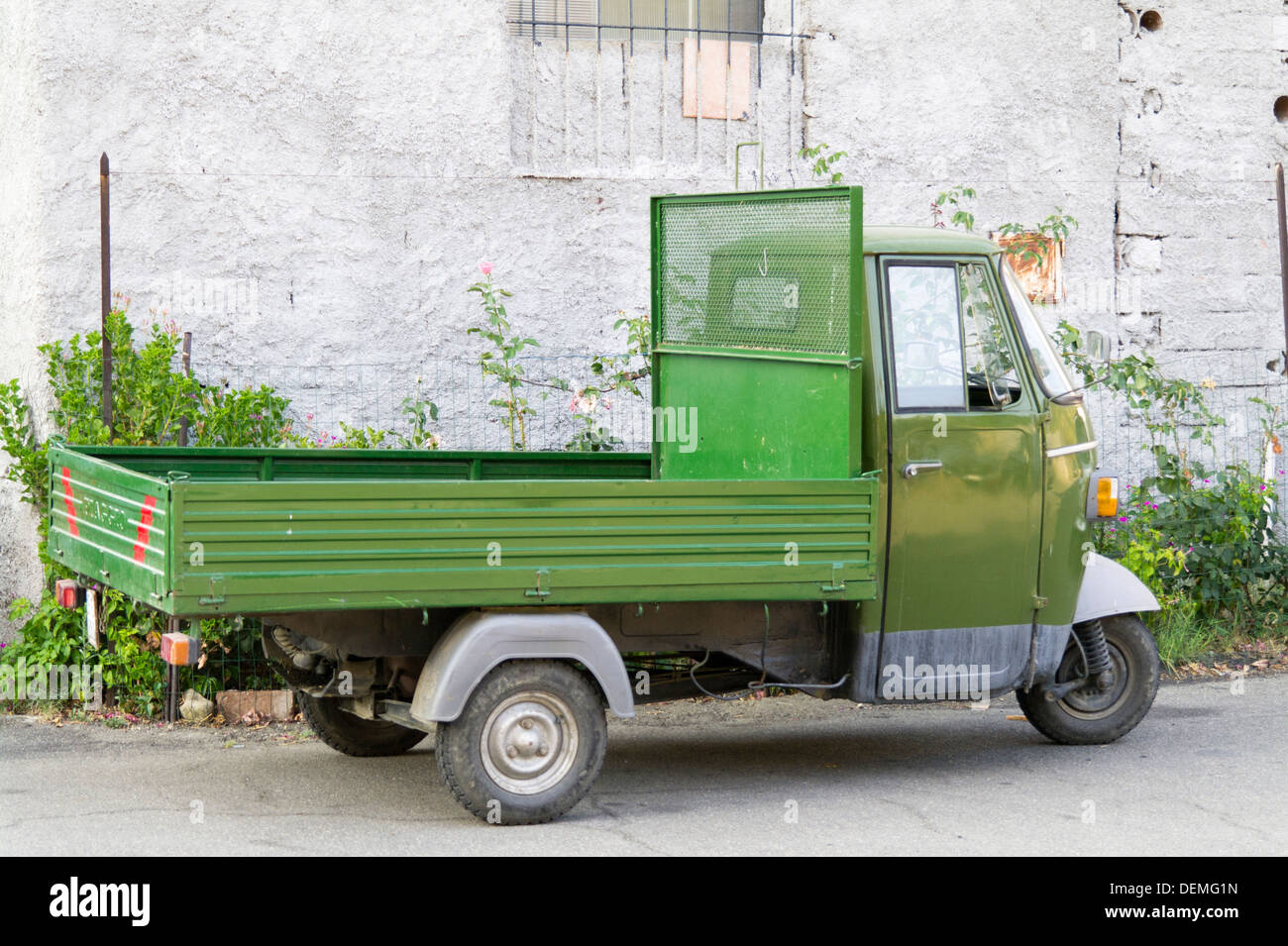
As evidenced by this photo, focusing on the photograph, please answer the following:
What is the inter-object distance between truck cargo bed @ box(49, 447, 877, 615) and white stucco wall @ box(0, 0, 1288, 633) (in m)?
2.79

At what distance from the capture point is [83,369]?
8.06m

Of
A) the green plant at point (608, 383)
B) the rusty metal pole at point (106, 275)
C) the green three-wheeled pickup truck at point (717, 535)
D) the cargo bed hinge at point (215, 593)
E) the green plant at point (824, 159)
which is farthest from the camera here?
the green plant at point (824, 159)

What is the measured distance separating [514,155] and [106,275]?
255cm

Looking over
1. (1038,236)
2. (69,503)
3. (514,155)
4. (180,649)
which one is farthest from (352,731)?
(1038,236)

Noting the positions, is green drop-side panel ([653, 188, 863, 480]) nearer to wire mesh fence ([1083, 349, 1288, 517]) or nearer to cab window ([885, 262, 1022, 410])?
cab window ([885, 262, 1022, 410])

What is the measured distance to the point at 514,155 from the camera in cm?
936

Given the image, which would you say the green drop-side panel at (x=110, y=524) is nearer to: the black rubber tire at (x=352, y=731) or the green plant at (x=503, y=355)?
the black rubber tire at (x=352, y=731)

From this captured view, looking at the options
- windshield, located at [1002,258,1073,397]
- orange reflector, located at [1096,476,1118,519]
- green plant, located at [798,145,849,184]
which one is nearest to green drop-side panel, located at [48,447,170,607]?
windshield, located at [1002,258,1073,397]

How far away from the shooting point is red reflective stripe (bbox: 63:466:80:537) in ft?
20.0

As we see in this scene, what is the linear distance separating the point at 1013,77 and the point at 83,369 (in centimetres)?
603

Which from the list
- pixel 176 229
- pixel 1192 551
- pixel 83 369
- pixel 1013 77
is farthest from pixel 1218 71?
pixel 83 369

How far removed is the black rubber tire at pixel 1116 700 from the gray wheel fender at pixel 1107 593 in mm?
124

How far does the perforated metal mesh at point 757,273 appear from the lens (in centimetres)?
610

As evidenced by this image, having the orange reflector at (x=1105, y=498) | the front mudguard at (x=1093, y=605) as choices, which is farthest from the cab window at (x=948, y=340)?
the front mudguard at (x=1093, y=605)
